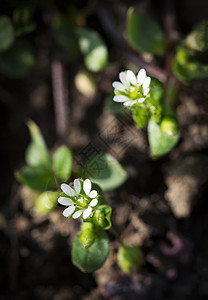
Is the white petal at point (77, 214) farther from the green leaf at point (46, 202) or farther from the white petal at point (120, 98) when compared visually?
the white petal at point (120, 98)

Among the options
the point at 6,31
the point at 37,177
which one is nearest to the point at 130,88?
the point at 37,177

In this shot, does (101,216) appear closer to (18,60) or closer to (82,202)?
(82,202)

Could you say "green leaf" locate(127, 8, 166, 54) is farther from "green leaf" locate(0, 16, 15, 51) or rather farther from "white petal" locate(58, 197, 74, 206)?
"white petal" locate(58, 197, 74, 206)

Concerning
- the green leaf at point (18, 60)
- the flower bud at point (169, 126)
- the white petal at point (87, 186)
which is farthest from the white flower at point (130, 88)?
the green leaf at point (18, 60)

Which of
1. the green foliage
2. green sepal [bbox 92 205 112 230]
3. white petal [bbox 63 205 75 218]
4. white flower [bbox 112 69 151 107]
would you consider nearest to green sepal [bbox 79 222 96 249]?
green sepal [bbox 92 205 112 230]

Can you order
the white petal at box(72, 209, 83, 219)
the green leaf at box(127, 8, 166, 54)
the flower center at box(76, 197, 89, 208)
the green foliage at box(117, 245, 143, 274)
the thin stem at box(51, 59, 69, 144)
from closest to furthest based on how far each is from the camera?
the white petal at box(72, 209, 83, 219) < the flower center at box(76, 197, 89, 208) < the green foliage at box(117, 245, 143, 274) < the green leaf at box(127, 8, 166, 54) < the thin stem at box(51, 59, 69, 144)

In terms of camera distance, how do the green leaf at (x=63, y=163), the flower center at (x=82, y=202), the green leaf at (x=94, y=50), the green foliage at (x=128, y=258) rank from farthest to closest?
the green leaf at (x=94, y=50) < the green leaf at (x=63, y=163) < the green foliage at (x=128, y=258) < the flower center at (x=82, y=202)
